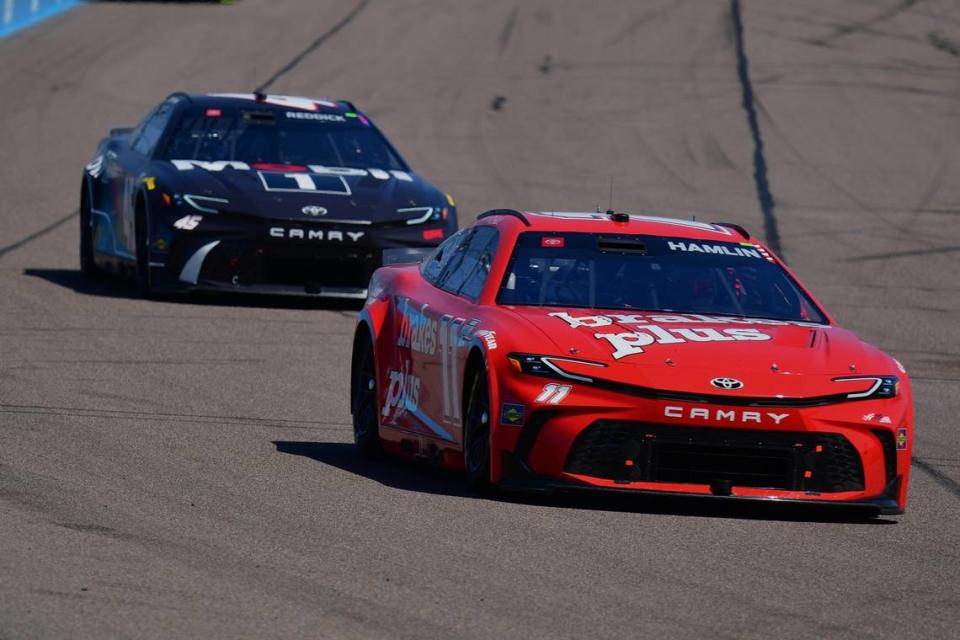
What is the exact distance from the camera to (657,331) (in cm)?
841

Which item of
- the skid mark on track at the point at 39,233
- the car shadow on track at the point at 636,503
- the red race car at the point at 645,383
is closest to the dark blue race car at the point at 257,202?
the skid mark on track at the point at 39,233

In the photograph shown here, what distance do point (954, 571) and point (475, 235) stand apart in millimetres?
3158

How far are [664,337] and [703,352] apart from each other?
199mm

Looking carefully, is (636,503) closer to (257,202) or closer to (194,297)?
(257,202)

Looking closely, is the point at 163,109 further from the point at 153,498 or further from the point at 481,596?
the point at 481,596

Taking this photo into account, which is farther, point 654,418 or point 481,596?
point 654,418

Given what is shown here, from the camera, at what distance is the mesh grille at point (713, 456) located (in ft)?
26.1

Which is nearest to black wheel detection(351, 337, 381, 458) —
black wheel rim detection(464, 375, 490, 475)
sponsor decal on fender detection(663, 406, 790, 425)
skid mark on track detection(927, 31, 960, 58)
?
black wheel rim detection(464, 375, 490, 475)

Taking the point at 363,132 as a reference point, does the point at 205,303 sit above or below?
below

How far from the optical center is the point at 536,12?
34.9m

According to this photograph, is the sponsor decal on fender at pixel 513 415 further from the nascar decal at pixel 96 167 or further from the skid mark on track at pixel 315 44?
the skid mark on track at pixel 315 44

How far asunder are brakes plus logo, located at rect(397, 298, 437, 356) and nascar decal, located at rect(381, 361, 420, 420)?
120mm

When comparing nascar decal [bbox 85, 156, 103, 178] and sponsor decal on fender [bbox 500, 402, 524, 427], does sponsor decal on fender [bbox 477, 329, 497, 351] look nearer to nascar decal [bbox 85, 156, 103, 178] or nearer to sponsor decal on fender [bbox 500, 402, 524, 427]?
sponsor decal on fender [bbox 500, 402, 524, 427]

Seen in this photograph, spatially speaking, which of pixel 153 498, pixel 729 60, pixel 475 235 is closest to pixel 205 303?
pixel 475 235
